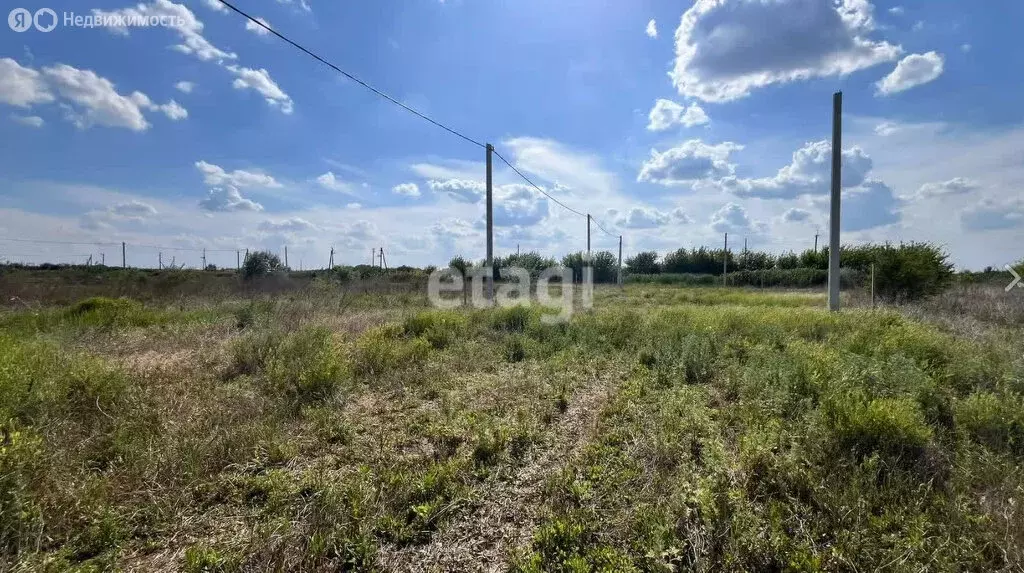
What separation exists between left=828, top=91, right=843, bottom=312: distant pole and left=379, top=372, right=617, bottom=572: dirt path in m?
8.16

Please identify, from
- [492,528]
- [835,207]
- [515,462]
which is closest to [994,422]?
[515,462]

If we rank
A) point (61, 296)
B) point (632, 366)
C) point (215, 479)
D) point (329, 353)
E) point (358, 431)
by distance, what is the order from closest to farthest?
point (215, 479)
point (358, 431)
point (329, 353)
point (632, 366)
point (61, 296)

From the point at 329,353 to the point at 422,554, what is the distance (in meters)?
3.34

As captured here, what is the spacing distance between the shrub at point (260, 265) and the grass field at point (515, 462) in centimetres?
1849

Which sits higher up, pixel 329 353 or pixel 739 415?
pixel 329 353

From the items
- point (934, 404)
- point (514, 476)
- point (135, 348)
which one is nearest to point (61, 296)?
point (135, 348)

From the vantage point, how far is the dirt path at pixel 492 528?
217cm

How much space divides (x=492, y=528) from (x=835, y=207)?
985cm

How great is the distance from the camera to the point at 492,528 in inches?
95.3

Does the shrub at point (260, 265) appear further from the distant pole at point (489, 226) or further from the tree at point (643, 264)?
the tree at point (643, 264)

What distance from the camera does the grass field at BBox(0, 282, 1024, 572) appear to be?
215 centimetres

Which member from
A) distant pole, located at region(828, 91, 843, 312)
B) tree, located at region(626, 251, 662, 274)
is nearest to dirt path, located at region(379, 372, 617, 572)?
distant pole, located at region(828, 91, 843, 312)

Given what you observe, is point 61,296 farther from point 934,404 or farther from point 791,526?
point 934,404

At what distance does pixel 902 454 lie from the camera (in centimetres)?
284
